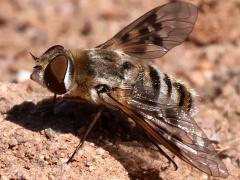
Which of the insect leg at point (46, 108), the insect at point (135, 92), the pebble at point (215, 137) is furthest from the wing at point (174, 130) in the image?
the pebble at point (215, 137)

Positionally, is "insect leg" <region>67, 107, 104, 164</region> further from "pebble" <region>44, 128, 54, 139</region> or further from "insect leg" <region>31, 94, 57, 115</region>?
"insect leg" <region>31, 94, 57, 115</region>

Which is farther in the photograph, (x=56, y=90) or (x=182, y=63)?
(x=182, y=63)

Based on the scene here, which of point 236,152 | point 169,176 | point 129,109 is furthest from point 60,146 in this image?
point 236,152

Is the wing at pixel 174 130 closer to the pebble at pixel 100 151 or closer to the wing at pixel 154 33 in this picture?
the pebble at pixel 100 151

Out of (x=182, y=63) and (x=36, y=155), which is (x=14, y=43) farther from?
(x=36, y=155)

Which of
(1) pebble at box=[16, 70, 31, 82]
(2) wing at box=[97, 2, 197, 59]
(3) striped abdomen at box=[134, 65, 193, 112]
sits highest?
(2) wing at box=[97, 2, 197, 59]

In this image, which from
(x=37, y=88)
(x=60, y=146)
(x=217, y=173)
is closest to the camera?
(x=217, y=173)

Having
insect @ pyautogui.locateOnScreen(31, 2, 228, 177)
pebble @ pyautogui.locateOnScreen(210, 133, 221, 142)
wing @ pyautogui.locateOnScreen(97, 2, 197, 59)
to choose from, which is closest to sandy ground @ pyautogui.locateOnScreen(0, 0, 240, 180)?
pebble @ pyautogui.locateOnScreen(210, 133, 221, 142)

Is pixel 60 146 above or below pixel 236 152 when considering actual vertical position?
above
